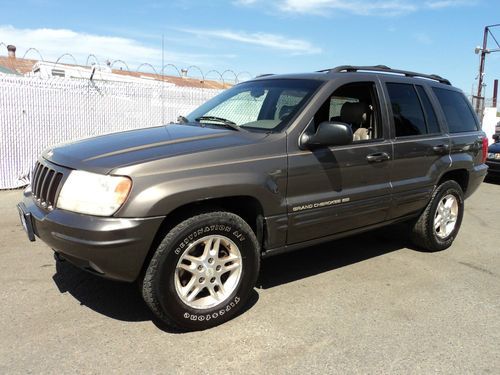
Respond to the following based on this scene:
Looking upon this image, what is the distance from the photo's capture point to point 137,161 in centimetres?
305

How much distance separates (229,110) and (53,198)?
1887 millimetres

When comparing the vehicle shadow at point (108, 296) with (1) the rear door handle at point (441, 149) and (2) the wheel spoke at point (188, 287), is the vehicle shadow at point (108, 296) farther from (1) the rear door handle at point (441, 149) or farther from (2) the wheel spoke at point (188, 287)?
(1) the rear door handle at point (441, 149)

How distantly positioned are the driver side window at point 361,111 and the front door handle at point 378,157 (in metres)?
0.18

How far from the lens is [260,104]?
438cm

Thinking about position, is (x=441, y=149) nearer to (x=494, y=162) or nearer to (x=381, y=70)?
(x=381, y=70)

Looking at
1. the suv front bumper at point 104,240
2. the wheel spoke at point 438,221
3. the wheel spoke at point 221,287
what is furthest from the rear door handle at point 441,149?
the suv front bumper at point 104,240

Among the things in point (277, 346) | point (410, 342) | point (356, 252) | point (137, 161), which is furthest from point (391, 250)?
point (137, 161)

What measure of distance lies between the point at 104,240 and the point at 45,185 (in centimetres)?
83

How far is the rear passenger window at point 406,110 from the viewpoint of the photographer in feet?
15.0

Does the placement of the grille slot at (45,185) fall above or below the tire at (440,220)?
above

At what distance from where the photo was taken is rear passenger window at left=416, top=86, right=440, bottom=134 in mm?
4961

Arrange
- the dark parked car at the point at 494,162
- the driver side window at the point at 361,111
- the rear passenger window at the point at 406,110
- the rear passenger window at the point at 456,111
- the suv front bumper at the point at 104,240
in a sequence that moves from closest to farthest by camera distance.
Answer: the suv front bumper at the point at 104,240 < the driver side window at the point at 361,111 < the rear passenger window at the point at 406,110 < the rear passenger window at the point at 456,111 < the dark parked car at the point at 494,162

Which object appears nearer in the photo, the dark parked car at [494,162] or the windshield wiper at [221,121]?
the windshield wiper at [221,121]

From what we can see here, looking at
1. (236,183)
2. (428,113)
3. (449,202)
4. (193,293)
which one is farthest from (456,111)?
(193,293)
